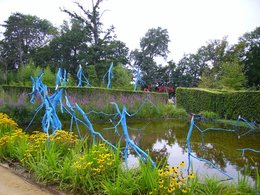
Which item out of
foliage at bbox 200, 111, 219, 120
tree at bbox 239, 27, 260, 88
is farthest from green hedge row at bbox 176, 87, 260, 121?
tree at bbox 239, 27, 260, 88

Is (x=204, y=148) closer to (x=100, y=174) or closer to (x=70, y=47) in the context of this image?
(x=100, y=174)

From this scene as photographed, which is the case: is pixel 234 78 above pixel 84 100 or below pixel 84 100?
above

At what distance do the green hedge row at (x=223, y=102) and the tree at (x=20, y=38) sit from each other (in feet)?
75.8

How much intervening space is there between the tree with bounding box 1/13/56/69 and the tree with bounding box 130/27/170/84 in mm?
12739

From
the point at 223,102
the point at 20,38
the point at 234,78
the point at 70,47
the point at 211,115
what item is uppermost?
the point at 20,38

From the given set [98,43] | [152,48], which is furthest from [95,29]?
[152,48]

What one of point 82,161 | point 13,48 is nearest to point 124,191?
point 82,161

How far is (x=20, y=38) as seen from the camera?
34.1 m

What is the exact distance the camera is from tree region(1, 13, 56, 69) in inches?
1313

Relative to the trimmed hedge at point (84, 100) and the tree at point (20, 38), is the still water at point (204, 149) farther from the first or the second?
the tree at point (20, 38)

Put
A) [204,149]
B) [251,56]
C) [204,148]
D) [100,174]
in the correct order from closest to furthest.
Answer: [100,174] < [204,149] < [204,148] < [251,56]

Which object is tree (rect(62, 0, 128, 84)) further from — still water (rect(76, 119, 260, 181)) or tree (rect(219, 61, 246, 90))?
still water (rect(76, 119, 260, 181))

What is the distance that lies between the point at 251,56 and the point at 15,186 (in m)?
31.9

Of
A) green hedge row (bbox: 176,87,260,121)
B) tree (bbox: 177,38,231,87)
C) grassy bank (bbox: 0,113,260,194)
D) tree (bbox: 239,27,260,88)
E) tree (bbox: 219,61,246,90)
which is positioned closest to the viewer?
grassy bank (bbox: 0,113,260,194)
